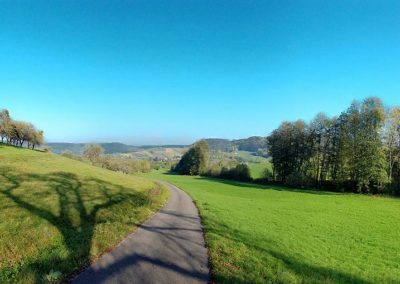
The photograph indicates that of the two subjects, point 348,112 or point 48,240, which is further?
point 348,112

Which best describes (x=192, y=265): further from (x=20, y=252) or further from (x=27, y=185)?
(x=27, y=185)

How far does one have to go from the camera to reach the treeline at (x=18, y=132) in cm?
9769

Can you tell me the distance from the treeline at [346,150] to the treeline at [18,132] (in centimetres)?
8376

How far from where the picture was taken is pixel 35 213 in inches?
802

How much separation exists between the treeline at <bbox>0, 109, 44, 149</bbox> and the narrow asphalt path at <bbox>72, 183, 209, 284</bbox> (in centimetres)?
9714

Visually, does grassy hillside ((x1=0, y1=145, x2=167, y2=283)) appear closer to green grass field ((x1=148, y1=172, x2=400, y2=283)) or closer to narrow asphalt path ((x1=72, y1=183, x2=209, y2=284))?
narrow asphalt path ((x1=72, y1=183, x2=209, y2=284))

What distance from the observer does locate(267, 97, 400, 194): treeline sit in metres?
63.8

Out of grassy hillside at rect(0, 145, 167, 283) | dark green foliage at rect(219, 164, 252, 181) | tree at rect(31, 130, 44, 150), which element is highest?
tree at rect(31, 130, 44, 150)

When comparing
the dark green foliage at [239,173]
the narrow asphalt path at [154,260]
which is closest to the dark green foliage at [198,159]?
the dark green foliage at [239,173]

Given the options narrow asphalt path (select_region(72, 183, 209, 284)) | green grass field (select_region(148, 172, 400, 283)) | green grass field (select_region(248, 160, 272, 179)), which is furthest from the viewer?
green grass field (select_region(248, 160, 272, 179))

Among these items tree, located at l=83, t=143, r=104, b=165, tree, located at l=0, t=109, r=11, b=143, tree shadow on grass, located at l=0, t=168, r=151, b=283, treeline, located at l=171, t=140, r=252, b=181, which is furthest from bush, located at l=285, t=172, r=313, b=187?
tree, located at l=83, t=143, r=104, b=165

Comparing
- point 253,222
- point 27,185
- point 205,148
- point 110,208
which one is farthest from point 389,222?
point 205,148

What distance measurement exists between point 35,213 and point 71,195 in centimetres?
840

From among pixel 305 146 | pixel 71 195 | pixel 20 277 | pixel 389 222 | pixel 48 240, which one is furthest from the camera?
pixel 305 146
